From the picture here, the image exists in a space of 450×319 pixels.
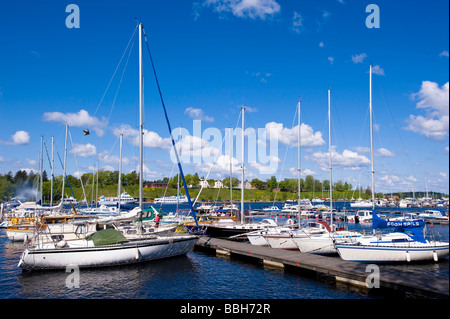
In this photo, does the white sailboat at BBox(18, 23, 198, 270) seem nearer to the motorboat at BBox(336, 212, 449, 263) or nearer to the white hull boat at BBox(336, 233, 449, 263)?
the white hull boat at BBox(336, 233, 449, 263)

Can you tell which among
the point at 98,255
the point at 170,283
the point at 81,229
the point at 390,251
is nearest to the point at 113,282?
the point at 170,283

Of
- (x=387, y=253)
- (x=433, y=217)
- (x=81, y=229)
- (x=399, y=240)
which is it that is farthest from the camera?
(x=433, y=217)

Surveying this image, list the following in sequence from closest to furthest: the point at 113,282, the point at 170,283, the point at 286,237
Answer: the point at 170,283 < the point at 113,282 < the point at 286,237

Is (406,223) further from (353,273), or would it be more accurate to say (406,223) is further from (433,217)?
(433,217)

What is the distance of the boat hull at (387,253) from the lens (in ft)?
77.6

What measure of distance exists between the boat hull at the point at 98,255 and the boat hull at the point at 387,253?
13.1 meters

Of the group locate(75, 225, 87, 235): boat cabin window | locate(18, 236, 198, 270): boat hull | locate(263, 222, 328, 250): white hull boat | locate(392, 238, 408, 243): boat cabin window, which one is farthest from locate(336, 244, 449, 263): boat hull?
locate(75, 225, 87, 235): boat cabin window

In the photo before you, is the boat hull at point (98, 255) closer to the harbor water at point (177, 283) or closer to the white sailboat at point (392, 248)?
the harbor water at point (177, 283)

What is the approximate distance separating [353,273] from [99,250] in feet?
55.2

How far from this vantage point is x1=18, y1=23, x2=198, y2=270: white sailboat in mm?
22562

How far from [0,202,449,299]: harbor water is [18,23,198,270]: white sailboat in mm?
574

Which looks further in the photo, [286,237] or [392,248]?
[286,237]

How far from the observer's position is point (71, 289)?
62.8 feet

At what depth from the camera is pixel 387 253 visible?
78.5 ft
